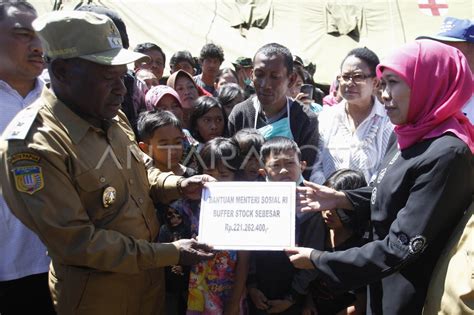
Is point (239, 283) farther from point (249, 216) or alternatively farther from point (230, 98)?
point (230, 98)

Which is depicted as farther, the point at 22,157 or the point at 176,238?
the point at 176,238

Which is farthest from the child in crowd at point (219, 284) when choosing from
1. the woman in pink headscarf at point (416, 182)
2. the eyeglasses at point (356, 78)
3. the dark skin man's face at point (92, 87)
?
the eyeglasses at point (356, 78)

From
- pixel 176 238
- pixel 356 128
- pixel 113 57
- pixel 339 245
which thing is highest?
pixel 113 57

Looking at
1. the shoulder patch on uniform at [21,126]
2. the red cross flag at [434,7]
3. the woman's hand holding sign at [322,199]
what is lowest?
the woman's hand holding sign at [322,199]

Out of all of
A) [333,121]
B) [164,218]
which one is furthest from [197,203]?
[333,121]

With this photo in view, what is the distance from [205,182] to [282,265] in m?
0.75

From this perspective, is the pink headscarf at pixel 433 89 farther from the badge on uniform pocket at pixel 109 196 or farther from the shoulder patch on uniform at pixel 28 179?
the shoulder patch on uniform at pixel 28 179

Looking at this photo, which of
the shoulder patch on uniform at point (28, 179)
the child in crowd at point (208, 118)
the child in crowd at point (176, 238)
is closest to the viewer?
the shoulder patch on uniform at point (28, 179)

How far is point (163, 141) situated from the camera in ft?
11.1

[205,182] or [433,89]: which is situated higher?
[433,89]

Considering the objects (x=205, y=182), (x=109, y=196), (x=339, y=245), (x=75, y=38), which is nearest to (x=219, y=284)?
(x=205, y=182)

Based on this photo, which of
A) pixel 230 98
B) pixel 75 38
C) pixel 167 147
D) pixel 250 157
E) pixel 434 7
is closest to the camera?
pixel 75 38

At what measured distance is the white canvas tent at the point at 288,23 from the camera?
10961 millimetres

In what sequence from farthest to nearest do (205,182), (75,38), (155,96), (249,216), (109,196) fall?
(155,96) < (205,182) < (249,216) < (109,196) < (75,38)
